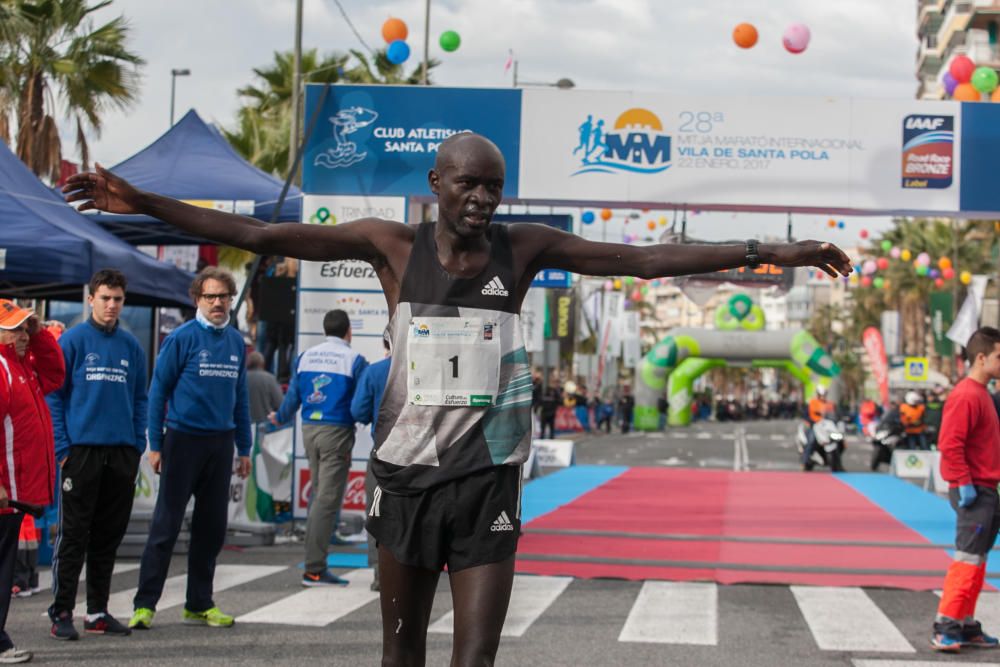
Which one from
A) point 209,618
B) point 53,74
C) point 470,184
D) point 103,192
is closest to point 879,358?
point 53,74

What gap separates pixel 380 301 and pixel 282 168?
15.7 m

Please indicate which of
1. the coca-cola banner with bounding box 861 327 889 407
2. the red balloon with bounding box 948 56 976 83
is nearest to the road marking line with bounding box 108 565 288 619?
the red balloon with bounding box 948 56 976 83

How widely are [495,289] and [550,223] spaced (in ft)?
28.2

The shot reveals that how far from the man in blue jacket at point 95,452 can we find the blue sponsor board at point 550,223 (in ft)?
14.5

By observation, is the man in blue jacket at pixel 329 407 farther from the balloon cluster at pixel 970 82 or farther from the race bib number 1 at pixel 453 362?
the balloon cluster at pixel 970 82

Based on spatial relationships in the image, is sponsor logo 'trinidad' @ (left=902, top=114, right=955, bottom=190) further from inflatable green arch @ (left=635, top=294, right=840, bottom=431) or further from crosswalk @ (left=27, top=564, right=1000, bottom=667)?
inflatable green arch @ (left=635, top=294, right=840, bottom=431)

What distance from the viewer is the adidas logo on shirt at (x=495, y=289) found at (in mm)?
3850

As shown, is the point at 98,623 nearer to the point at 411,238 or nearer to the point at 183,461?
the point at 183,461

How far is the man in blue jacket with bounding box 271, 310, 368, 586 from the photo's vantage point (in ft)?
32.1

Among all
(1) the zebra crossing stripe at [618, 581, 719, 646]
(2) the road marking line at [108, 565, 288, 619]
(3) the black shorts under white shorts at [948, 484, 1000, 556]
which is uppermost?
A: (3) the black shorts under white shorts at [948, 484, 1000, 556]

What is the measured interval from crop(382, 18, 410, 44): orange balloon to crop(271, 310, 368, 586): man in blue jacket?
4943 millimetres

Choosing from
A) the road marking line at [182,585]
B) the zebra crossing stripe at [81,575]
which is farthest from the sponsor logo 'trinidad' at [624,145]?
the zebra crossing stripe at [81,575]

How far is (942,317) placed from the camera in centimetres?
4988

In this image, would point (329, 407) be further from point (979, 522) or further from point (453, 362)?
point (453, 362)
